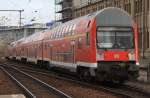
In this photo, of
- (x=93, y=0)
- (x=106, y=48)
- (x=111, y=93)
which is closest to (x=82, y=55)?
(x=106, y=48)

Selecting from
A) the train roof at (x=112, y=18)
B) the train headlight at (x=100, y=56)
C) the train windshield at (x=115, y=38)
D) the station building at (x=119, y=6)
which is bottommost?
the train headlight at (x=100, y=56)

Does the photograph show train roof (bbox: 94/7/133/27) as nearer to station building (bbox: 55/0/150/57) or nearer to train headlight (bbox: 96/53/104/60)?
train headlight (bbox: 96/53/104/60)

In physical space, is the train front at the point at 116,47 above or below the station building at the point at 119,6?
below

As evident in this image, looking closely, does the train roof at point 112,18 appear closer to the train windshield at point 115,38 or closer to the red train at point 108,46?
the red train at point 108,46

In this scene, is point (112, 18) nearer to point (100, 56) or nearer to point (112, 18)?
point (112, 18)

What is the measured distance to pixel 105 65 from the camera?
21281mm

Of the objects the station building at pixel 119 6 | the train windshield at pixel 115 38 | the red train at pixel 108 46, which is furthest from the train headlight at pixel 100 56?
the station building at pixel 119 6

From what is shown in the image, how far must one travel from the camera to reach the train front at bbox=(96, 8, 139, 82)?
21328mm

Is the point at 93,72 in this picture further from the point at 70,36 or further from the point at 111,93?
the point at 70,36

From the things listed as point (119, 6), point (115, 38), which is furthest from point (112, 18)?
point (119, 6)

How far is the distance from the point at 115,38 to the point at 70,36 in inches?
195

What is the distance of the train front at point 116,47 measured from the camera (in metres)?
21.3

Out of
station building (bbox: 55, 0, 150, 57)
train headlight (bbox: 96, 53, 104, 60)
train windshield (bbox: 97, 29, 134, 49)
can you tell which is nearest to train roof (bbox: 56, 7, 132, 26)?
train windshield (bbox: 97, 29, 134, 49)

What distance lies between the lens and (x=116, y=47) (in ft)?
71.1
